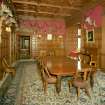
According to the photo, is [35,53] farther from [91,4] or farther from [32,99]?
[32,99]

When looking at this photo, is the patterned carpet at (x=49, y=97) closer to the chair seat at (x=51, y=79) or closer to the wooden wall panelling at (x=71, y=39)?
the chair seat at (x=51, y=79)

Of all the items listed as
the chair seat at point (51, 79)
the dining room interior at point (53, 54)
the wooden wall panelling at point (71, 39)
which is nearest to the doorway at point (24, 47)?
the dining room interior at point (53, 54)

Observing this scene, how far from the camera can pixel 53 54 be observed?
34.2ft

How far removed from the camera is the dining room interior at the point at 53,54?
340 cm

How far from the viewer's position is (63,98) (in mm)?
3357

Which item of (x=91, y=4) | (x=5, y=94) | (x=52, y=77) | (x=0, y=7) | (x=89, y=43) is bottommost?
(x=5, y=94)

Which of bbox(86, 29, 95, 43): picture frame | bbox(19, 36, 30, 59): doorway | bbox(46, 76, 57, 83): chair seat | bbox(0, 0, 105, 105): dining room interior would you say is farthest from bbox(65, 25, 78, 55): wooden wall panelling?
bbox(46, 76, 57, 83): chair seat

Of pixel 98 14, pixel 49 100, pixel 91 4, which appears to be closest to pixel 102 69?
pixel 98 14

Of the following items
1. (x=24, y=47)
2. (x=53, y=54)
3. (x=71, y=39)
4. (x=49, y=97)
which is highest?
(x=71, y=39)

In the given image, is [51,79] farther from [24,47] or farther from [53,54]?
[24,47]

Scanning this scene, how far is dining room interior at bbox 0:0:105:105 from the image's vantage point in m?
3.40

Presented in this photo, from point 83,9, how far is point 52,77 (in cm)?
612

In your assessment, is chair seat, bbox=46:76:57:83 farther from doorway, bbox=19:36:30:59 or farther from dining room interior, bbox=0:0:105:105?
doorway, bbox=19:36:30:59

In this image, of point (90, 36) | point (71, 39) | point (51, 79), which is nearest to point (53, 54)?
point (71, 39)
